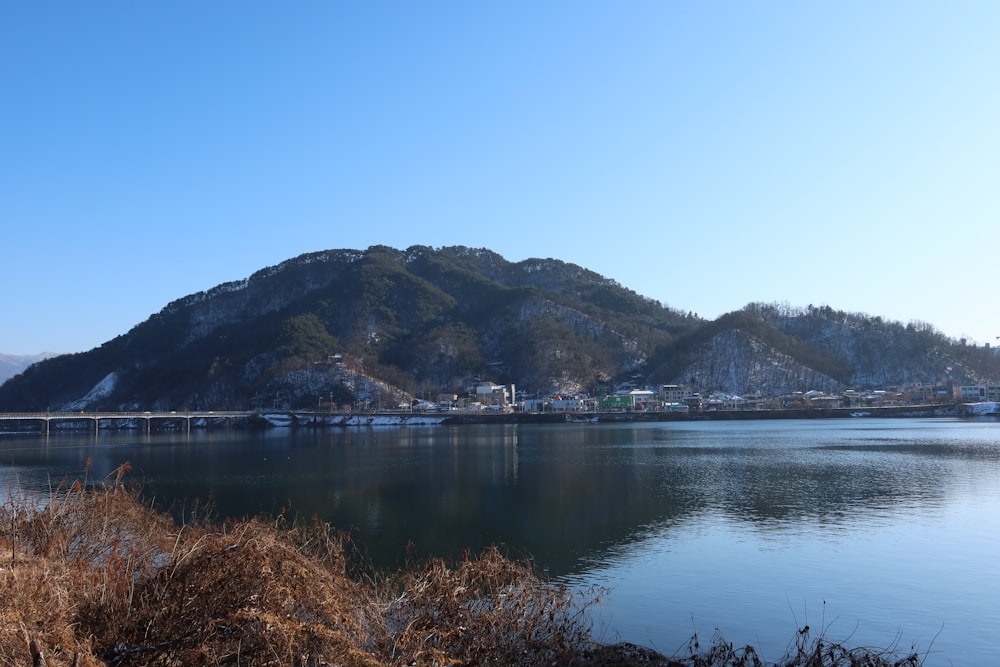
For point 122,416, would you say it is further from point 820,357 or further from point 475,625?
point 820,357

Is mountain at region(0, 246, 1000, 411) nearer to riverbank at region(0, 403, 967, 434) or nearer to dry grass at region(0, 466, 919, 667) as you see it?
riverbank at region(0, 403, 967, 434)

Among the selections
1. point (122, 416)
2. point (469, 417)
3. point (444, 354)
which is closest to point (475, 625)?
point (469, 417)

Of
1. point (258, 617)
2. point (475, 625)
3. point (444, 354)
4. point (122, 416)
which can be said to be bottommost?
point (122, 416)

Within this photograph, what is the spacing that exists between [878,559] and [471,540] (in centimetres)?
1089

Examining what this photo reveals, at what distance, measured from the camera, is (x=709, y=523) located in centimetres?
2272

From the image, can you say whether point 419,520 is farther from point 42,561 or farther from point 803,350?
point 803,350

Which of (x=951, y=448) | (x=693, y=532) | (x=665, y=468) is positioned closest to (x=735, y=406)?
(x=951, y=448)

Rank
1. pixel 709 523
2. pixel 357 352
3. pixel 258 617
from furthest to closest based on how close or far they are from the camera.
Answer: pixel 357 352 → pixel 709 523 → pixel 258 617

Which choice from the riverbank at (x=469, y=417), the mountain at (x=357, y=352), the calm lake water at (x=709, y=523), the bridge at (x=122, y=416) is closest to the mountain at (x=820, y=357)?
the mountain at (x=357, y=352)

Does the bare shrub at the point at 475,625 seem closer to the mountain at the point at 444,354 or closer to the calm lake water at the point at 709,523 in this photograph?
the calm lake water at the point at 709,523

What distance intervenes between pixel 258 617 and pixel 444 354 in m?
163

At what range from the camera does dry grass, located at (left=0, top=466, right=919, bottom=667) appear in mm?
7062

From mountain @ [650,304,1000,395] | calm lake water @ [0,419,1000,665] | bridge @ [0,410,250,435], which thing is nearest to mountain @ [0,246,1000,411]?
mountain @ [650,304,1000,395]

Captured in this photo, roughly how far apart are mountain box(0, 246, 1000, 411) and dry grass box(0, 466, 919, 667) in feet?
433
